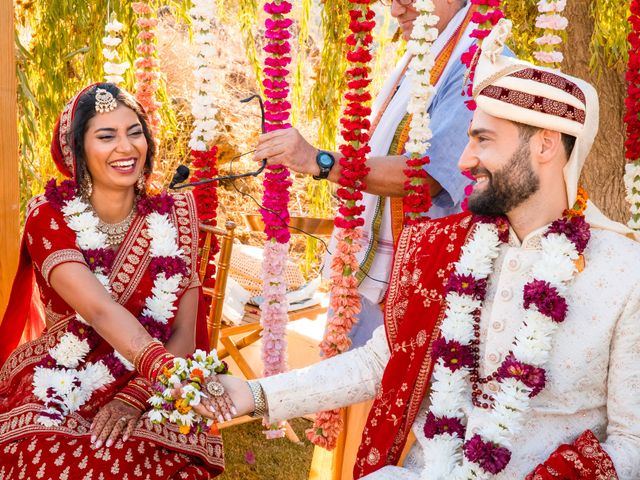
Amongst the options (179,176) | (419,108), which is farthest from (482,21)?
(179,176)

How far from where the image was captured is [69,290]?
3000 mm

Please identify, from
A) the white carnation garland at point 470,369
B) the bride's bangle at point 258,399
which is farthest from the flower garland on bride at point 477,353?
the bride's bangle at point 258,399

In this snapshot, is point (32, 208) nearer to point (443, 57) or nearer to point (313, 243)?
point (443, 57)

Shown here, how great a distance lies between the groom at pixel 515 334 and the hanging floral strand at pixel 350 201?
66 cm

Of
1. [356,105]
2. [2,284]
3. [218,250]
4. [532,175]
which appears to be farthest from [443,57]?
[2,284]

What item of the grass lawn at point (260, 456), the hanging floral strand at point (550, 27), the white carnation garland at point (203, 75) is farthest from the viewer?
the grass lawn at point (260, 456)

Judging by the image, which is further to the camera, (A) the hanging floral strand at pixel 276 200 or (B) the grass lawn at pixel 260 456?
(B) the grass lawn at pixel 260 456

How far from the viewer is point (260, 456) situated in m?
5.30

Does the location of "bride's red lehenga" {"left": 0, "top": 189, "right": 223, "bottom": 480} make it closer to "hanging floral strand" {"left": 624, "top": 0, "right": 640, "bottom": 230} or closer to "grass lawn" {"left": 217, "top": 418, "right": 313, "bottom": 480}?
"hanging floral strand" {"left": 624, "top": 0, "right": 640, "bottom": 230}

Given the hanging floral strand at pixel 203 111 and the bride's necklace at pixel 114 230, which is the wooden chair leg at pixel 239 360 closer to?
the hanging floral strand at pixel 203 111

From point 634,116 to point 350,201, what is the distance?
1182 mm

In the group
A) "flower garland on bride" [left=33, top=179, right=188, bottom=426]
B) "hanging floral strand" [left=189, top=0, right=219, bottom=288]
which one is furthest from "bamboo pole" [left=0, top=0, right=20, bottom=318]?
"hanging floral strand" [left=189, top=0, right=219, bottom=288]

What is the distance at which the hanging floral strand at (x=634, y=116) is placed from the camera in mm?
3227

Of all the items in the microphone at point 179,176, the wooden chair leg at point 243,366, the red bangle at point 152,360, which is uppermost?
the microphone at point 179,176
